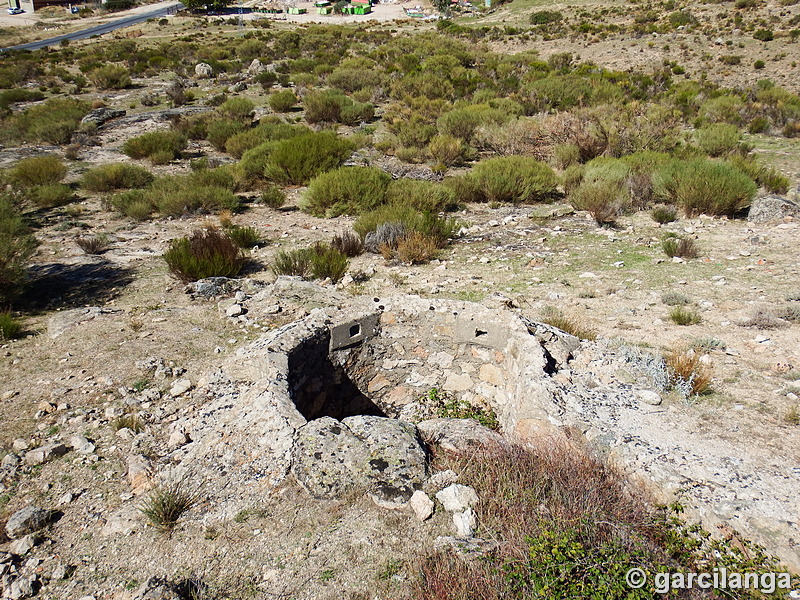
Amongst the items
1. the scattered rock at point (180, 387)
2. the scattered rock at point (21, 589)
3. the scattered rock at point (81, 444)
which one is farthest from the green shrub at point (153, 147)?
the scattered rock at point (21, 589)

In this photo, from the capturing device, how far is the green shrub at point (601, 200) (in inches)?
352

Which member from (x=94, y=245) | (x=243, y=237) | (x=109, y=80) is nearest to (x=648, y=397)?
(x=243, y=237)

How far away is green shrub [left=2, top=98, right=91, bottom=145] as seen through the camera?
16.0 meters

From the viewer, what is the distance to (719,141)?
44.0 ft

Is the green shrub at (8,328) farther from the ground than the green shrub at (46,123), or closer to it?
closer to it

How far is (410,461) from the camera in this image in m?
3.17

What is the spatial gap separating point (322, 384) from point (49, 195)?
31.6ft

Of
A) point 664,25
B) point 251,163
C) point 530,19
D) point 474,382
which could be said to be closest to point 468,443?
point 474,382

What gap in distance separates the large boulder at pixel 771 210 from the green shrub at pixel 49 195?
1398 centimetres

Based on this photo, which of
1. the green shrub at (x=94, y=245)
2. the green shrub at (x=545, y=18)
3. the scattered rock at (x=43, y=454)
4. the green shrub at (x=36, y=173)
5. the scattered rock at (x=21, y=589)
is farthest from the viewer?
the green shrub at (x=545, y=18)

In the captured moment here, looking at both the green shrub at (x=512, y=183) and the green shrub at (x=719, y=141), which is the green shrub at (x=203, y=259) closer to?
the green shrub at (x=512, y=183)

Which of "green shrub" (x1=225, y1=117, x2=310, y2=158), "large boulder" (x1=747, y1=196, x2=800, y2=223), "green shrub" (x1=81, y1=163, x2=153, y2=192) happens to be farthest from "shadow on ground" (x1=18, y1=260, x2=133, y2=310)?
"large boulder" (x1=747, y1=196, x2=800, y2=223)

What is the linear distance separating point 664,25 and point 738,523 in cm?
3834

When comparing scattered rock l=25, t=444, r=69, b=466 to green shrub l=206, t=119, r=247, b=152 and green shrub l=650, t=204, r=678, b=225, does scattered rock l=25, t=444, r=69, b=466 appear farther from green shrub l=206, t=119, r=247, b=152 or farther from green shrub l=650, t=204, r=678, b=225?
green shrub l=206, t=119, r=247, b=152
